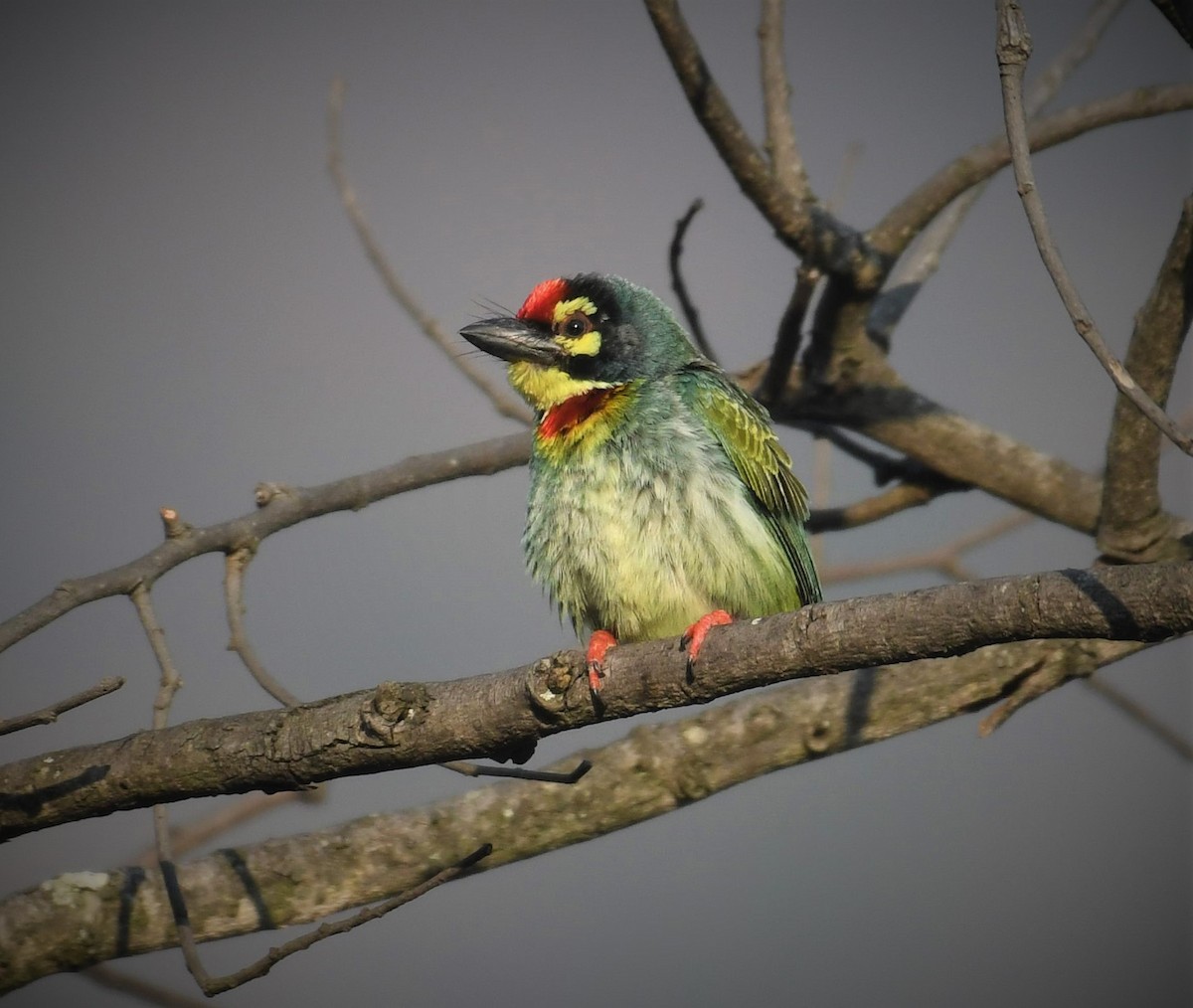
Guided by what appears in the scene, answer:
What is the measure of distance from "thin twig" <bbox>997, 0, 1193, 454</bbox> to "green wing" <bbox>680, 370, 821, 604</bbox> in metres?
1.79

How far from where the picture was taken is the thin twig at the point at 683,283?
4043mm

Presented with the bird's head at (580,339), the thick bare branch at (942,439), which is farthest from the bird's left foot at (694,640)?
the thick bare branch at (942,439)

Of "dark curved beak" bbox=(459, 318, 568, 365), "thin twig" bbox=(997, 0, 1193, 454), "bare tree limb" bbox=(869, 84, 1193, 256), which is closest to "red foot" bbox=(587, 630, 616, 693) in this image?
"dark curved beak" bbox=(459, 318, 568, 365)

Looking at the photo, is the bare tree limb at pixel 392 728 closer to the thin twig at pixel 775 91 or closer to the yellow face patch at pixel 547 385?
the yellow face patch at pixel 547 385

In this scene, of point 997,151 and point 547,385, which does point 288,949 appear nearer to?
point 547,385

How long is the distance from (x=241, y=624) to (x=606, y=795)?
140 cm

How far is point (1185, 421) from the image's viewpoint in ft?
16.6

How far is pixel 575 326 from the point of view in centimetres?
424

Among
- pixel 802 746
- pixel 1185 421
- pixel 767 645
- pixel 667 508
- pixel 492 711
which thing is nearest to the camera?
pixel 767 645

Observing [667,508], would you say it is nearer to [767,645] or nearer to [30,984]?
[767,645]

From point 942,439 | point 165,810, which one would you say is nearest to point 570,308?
point 942,439

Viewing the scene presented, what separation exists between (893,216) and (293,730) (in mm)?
2664

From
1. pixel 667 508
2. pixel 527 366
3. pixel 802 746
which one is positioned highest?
pixel 527 366

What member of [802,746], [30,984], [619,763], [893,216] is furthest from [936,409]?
[30,984]
